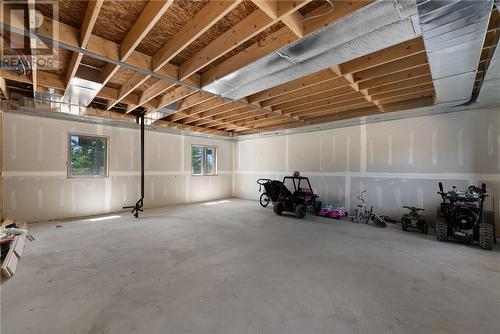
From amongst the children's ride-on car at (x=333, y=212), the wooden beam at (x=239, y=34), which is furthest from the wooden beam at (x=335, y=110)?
the wooden beam at (x=239, y=34)

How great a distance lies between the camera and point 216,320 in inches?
65.0

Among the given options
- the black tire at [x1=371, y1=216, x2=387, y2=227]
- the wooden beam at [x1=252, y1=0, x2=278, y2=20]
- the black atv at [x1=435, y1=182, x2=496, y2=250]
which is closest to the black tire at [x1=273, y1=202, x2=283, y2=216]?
the black tire at [x1=371, y1=216, x2=387, y2=227]

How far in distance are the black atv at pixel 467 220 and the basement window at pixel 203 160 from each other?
22.4 ft

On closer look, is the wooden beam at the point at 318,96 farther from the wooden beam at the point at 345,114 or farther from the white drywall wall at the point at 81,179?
the white drywall wall at the point at 81,179

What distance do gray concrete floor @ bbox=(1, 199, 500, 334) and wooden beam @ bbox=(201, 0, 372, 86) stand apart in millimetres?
2576

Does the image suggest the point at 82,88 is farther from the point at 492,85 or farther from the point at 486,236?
the point at 486,236

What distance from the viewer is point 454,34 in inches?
74.4

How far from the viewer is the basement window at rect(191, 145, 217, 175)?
7.87m

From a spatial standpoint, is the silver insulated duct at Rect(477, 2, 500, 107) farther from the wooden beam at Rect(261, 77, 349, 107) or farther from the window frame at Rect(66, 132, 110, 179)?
the window frame at Rect(66, 132, 110, 179)

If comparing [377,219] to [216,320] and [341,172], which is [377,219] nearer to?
[341,172]

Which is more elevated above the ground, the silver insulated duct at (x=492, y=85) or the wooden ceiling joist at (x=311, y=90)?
the wooden ceiling joist at (x=311, y=90)

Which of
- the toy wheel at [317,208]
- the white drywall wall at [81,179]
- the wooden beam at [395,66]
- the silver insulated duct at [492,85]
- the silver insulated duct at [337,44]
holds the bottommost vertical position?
the toy wheel at [317,208]

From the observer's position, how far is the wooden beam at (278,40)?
72.6 inches

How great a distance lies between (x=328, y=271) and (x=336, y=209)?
326 cm
